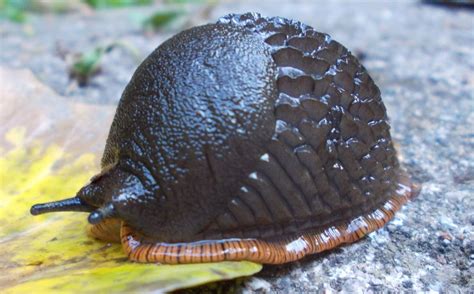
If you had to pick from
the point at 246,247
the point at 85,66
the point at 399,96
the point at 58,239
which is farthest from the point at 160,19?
the point at 246,247

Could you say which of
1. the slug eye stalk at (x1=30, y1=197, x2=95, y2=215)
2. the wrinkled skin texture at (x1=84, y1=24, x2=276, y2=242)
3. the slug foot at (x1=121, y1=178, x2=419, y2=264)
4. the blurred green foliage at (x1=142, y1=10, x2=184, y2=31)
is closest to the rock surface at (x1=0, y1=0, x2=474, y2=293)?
the slug foot at (x1=121, y1=178, x2=419, y2=264)

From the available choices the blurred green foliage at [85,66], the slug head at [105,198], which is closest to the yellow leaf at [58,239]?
the slug head at [105,198]

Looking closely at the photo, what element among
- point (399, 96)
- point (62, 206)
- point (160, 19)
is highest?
point (160, 19)

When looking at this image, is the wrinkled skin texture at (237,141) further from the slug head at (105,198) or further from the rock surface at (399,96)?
the rock surface at (399,96)

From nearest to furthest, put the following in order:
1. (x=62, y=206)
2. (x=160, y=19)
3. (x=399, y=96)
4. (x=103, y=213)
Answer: (x=103, y=213) → (x=62, y=206) → (x=399, y=96) → (x=160, y=19)

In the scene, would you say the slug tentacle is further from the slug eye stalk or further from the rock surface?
the rock surface

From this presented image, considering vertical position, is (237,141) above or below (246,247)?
above

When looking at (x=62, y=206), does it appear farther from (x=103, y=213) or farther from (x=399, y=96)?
(x=399, y=96)
